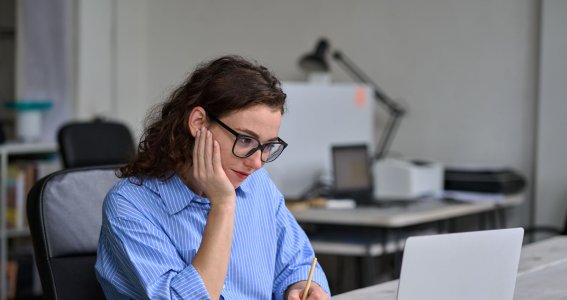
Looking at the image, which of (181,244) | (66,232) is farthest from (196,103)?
(66,232)

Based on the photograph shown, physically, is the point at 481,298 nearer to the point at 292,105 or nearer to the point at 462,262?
the point at 462,262

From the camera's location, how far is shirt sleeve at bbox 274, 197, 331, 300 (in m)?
1.88

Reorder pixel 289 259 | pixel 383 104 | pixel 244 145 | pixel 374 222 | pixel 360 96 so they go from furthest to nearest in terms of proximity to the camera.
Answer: pixel 383 104 < pixel 360 96 < pixel 374 222 < pixel 289 259 < pixel 244 145

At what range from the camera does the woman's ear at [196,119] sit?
161 cm

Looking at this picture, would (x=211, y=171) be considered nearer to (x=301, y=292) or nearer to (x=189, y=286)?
(x=189, y=286)

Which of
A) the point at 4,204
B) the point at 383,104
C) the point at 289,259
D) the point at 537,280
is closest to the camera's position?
the point at 289,259

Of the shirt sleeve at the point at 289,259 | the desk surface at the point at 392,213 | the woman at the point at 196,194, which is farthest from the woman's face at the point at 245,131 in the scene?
the desk surface at the point at 392,213

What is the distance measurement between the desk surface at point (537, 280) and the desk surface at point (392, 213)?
976 millimetres

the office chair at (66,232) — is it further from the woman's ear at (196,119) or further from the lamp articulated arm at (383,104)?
the lamp articulated arm at (383,104)

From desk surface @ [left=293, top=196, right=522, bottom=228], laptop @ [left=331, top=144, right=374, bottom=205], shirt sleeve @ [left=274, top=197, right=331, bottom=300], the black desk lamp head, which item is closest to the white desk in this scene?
desk surface @ [left=293, top=196, right=522, bottom=228]

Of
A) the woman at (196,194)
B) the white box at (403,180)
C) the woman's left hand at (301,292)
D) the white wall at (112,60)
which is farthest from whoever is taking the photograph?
the white wall at (112,60)

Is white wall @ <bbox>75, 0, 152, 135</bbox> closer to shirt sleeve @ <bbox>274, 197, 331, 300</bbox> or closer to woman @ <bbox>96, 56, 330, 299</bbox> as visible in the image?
shirt sleeve @ <bbox>274, 197, 331, 300</bbox>

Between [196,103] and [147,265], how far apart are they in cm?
33

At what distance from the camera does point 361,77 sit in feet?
15.6
